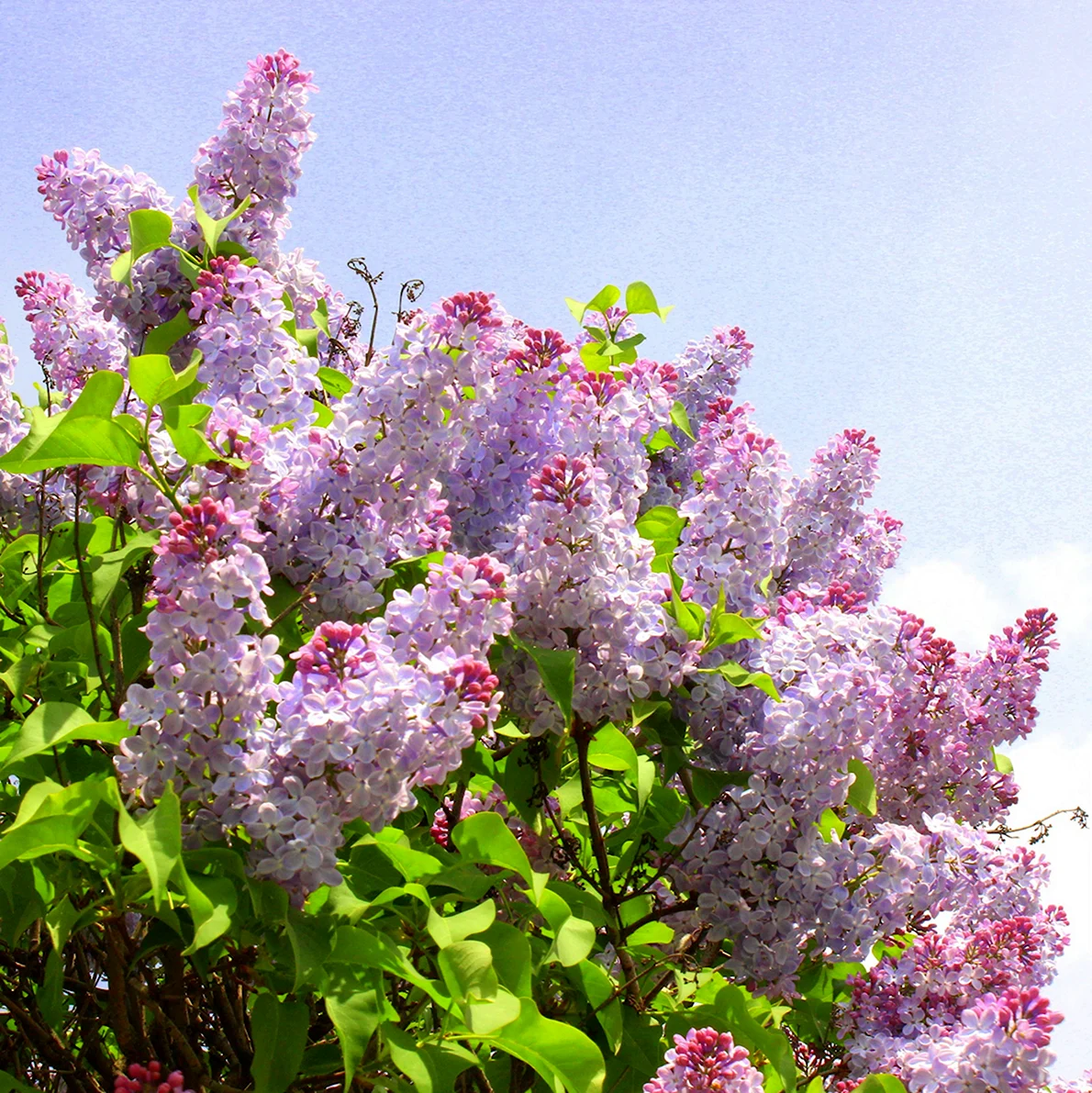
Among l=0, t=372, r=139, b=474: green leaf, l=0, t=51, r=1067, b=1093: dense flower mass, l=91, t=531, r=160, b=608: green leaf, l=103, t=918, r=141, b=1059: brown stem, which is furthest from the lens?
l=103, t=918, r=141, b=1059: brown stem

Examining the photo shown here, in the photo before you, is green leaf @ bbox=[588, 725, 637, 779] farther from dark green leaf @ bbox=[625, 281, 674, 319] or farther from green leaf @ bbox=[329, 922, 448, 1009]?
dark green leaf @ bbox=[625, 281, 674, 319]

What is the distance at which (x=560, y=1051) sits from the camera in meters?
2.06

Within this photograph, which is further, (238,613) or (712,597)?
(712,597)

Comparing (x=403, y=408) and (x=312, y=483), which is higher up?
(x=403, y=408)

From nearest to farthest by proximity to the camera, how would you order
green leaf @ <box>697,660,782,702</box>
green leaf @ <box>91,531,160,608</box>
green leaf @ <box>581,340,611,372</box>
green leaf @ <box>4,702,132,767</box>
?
green leaf @ <box>4,702,132,767</box> < green leaf @ <box>91,531,160,608</box> < green leaf @ <box>697,660,782,702</box> < green leaf @ <box>581,340,611,372</box>

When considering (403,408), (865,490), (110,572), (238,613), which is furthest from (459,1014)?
(865,490)

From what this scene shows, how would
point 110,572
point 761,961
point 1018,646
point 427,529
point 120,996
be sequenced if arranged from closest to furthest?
point 110,572 < point 120,996 < point 427,529 < point 761,961 < point 1018,646

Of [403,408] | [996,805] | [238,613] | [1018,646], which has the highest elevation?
[1018,646]

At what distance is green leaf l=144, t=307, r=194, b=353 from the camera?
3.09 m

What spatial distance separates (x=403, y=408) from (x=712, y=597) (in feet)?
2.92

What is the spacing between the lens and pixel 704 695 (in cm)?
285

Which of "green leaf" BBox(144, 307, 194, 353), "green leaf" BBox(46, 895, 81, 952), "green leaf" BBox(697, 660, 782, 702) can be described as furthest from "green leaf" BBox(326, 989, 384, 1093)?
"green leaf" BBox(144, 307, 194, 353)

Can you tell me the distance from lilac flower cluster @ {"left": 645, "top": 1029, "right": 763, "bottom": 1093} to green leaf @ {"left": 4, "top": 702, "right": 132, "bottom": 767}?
1247mm

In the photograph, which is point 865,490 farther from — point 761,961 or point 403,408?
point 403,408
